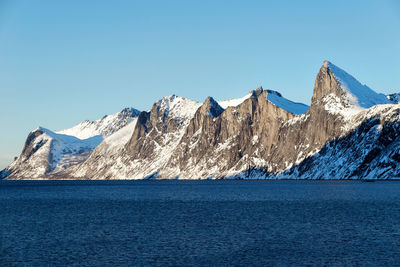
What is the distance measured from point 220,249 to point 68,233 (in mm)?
24298

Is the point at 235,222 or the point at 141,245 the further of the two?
the point at 235,222

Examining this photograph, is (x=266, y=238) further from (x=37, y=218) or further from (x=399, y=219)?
(x=37, y=218)

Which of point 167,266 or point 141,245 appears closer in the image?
point 167,266

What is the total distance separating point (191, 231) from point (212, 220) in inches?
Answer: 499

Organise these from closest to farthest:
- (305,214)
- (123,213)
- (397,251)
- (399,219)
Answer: (397,251) → (399,219) → (305,214) → (123,213)

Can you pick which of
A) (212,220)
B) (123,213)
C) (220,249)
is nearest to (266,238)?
(220,249)

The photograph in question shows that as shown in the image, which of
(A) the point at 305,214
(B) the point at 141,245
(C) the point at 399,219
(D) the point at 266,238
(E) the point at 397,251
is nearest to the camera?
(E) the point at 397,251

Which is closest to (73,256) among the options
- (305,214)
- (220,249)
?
(220,249)

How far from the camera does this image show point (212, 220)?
7825 cm

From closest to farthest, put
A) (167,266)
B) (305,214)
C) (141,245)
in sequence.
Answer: (167,266), (141,245), (305,214)

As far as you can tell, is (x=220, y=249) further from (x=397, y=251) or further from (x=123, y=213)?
(x=123, y=213)

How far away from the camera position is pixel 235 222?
7538 centimetres

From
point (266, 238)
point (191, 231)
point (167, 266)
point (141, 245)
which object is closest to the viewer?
point (167, 266)

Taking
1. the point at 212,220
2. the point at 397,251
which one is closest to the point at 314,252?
the point at 397,251
